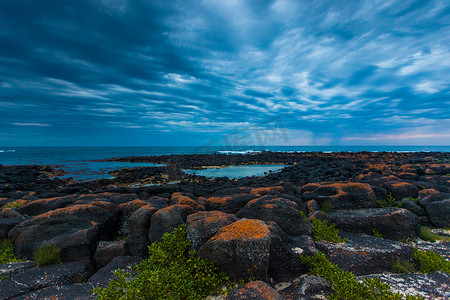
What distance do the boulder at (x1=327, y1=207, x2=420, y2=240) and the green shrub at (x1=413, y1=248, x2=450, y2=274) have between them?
1.52m

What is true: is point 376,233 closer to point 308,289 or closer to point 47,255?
point 308,289

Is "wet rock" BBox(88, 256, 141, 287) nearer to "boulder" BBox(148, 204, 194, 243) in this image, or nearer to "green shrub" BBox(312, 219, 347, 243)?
"boulder" BBox(148, 204, 194, 243)

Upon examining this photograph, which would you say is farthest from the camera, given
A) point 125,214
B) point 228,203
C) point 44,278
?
point 228,203

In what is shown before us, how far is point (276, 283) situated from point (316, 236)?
7.94ft

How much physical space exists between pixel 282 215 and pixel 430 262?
3.82 m

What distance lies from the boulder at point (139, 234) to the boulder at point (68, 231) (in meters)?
1.20

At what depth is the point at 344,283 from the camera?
14.9 ft

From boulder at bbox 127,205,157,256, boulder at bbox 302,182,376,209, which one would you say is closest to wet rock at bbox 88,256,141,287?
boulder at bbox 127,205,157,256

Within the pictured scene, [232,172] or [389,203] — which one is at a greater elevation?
[389,203]

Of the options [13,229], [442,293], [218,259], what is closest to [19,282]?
[13,229]

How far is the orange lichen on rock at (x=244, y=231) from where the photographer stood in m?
4.86

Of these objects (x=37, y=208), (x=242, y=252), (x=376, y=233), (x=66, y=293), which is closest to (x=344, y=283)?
(x=242, y=252)

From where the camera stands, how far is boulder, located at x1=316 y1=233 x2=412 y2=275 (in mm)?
5645

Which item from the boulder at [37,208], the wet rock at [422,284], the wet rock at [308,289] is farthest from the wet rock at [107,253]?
the wet rock at [422,284]
